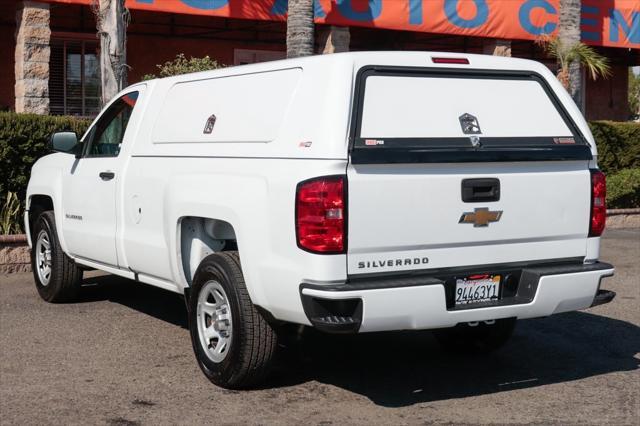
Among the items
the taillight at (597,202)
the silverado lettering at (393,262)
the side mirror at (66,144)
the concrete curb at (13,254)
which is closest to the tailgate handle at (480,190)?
the silverado lettering at (393,262)

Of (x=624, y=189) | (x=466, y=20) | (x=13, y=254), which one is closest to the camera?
(x=13, y=254)

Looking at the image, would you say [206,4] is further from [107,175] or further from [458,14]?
[107,175]

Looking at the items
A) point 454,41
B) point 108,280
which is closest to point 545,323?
point 108,280

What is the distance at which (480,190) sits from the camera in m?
5.63

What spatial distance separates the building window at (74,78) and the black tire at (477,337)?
14293 millimetres

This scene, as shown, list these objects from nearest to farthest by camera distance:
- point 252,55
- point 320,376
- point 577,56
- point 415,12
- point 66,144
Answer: point 320,376 < point 66,144 < point 577,56 < point 415,12 < point 252,55

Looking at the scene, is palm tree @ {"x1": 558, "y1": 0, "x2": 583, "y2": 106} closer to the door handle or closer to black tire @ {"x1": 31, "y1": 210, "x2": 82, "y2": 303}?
black tire @ {"x1": 31, "y1": 210, "x2": 82, "y2": 303}

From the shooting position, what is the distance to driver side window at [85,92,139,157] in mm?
7636

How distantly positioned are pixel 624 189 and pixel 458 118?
37.4ft

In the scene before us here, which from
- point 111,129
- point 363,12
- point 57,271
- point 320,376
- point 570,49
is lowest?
point 320,376

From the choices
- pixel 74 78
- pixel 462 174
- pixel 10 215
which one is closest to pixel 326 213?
pixel 462 174

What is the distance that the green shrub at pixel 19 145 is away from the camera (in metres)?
11.2

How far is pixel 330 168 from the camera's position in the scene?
5207mm

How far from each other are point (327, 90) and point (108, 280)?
5418 millimetres
